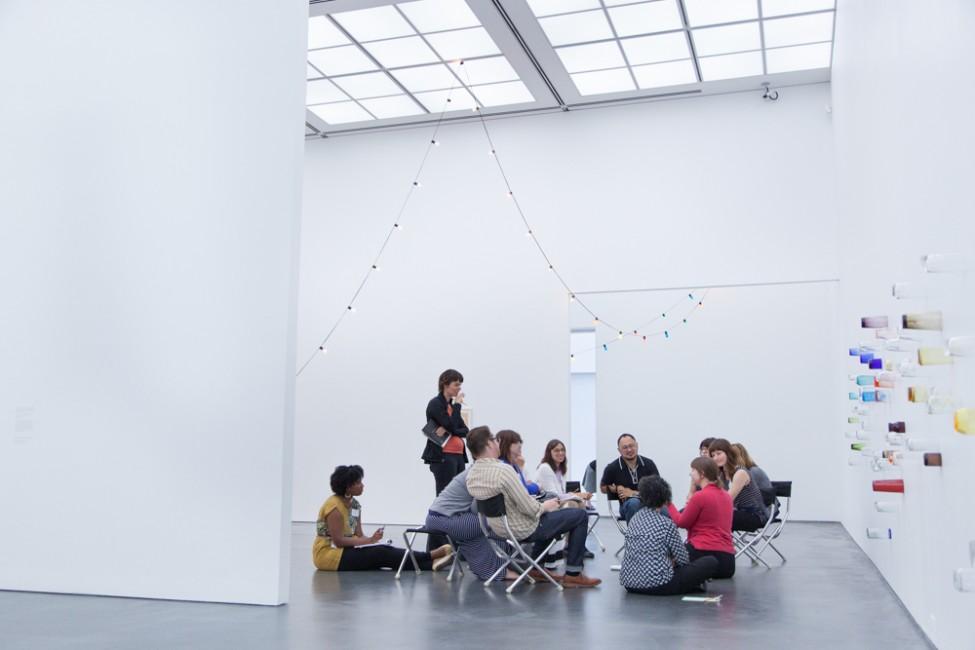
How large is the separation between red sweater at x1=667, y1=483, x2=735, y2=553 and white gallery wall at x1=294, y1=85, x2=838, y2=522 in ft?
12.8

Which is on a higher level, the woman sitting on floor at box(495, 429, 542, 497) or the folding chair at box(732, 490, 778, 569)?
the woman sitting on floor at box(495, 429, 542, 497)

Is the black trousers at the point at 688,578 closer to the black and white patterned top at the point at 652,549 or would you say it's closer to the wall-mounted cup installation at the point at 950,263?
the black and white patterned top at the point at 652,549

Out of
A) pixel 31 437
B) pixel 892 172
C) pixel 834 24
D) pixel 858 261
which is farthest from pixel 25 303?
pixel 834 24

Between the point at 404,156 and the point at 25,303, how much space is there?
591 centimetres

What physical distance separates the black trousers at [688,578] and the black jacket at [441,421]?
2025mm

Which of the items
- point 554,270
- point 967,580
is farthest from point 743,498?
point 554,270

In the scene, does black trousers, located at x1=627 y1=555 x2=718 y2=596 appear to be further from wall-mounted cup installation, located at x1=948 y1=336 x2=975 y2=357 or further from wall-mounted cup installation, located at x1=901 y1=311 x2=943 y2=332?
wall-mounted cup installation, located at x1=948 y1=336 x2=975 y2=357

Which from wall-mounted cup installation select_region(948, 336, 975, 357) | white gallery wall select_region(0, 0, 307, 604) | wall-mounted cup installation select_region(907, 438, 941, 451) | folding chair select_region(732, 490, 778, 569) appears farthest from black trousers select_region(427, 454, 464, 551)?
wall-mounted cup installation select_region(948, 336, 975, 357)

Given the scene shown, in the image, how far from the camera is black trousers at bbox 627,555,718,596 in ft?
16.0

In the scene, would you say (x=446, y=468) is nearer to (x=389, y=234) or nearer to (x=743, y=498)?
(x=743, y=498)

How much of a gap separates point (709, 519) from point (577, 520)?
29.5 inches

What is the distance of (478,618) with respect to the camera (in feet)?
14.1

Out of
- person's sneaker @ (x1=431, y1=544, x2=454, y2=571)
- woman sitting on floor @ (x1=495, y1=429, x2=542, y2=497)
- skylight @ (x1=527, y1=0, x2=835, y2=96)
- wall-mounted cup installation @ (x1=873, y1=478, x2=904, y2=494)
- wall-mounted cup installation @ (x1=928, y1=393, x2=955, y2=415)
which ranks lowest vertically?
person's sneaker @ (x1=431, y1=544, x2=454, y2=571)

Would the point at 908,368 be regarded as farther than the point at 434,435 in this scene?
No
